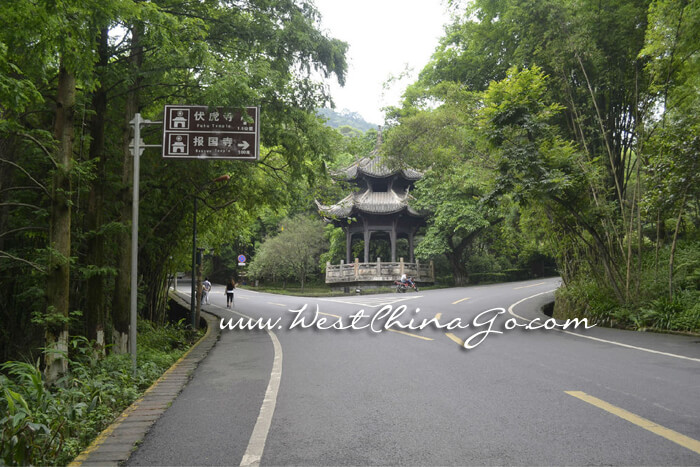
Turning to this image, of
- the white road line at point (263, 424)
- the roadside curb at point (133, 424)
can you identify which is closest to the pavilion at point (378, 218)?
the roadside curb at point (133, 424)

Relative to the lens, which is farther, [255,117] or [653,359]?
[255,117]

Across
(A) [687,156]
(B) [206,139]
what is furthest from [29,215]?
(A) [687,156]

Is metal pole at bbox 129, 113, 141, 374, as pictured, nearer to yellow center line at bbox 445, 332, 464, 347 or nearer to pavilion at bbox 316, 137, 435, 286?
yellow center line at bbox 445, 332, 464, 347

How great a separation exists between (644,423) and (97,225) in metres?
8.15

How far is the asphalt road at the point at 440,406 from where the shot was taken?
349cm

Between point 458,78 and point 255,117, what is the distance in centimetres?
1358

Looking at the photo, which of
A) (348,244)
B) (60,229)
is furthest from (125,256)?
(348,244)

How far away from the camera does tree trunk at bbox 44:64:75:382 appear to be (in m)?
6.71

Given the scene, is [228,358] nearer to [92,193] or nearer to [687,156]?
[92,193]

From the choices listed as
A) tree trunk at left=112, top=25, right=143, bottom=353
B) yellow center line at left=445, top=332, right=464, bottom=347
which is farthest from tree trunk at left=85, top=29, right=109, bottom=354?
yellow center line at left=445, top=332, right=464, bottom=347

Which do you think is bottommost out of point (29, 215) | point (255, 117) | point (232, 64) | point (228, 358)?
point (228, 358)

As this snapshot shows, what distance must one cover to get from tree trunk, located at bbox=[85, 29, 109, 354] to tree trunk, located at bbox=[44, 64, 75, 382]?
5.13ft

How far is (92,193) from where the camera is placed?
877cm

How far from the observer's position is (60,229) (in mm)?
6832
